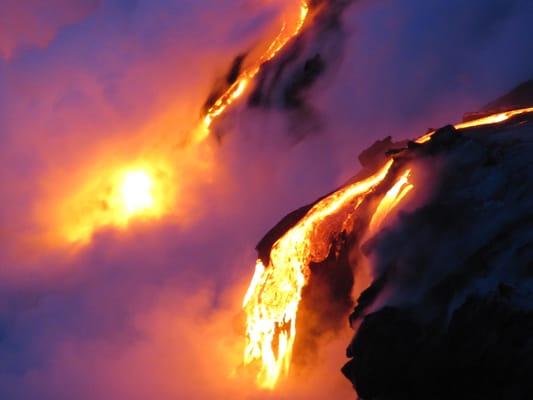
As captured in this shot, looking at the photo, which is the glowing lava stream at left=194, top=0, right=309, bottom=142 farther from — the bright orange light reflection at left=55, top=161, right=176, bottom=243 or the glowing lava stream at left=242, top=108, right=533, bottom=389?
the glowing lava stream at left=242, top=108, right=533, bottom=389

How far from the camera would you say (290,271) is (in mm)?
9625

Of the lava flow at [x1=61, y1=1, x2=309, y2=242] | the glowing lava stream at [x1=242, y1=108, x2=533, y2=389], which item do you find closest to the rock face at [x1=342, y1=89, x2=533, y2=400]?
the glowing lava stream at [x1=242, y1=108, x2=533, y2=389]

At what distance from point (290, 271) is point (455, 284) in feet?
12.1

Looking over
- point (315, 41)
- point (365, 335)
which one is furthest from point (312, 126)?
point (365, 335)

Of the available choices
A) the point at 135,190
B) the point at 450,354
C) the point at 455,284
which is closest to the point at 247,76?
the point at 135,190

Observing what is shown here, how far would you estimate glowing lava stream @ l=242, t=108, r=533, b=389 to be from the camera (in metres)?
9.18

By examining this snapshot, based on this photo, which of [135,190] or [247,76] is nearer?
[247,76]

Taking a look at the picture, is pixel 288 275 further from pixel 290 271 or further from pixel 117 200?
pixel 117 200

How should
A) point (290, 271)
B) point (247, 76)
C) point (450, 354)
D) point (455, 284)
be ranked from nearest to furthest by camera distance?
point (450, 354)
point (455, 284)
point (290, 271)
point (247, 76)

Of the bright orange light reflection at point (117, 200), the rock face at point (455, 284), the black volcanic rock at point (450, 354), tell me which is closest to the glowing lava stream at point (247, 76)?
the bright orange light reflection at point (117, 200)

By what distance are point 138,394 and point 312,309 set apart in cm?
480

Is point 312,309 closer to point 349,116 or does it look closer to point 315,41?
point 349,116

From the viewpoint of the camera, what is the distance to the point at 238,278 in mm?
13992

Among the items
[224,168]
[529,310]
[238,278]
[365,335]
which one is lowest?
[529,310]
